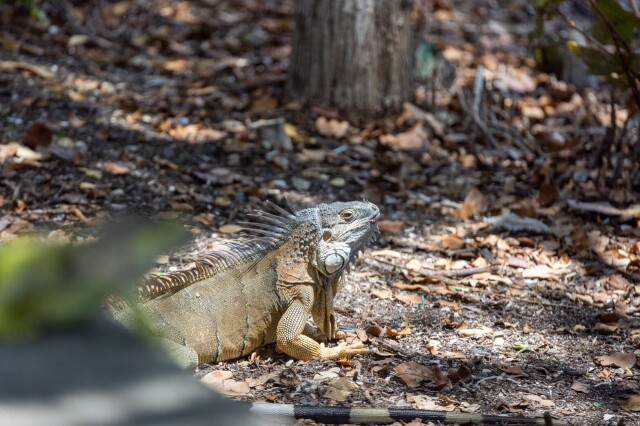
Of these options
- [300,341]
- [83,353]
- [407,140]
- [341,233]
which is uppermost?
[83,353]

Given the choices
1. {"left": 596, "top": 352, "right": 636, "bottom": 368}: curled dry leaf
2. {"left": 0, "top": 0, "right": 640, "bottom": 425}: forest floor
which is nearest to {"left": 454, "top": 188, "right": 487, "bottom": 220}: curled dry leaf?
{"left": 0, "top": 0, "right": 640, "bottom": 425}: forest floor

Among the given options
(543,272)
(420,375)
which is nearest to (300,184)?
(543,272)

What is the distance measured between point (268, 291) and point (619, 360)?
5.36ft

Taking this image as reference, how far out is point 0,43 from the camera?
26.1 ft

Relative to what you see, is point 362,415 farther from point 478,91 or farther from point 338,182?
point 478,91

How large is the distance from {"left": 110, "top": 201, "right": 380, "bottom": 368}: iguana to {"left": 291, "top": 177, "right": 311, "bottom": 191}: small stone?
1.94 metres

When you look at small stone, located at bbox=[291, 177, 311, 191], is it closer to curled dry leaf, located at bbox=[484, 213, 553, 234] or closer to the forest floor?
the forest floor

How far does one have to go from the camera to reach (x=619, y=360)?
3957 mm

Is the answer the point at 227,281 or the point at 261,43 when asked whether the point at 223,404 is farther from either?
the point at 261,43

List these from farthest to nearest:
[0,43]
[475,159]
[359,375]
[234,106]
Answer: [0,43], [234,106], [475,159], [359,375]

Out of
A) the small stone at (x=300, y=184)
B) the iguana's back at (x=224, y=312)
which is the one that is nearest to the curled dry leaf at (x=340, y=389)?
the iguana's back at (x=224, y=312)

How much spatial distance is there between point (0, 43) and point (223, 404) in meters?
7.58

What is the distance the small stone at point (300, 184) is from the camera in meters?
6.11

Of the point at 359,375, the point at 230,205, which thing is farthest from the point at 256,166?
the point at 359,375
